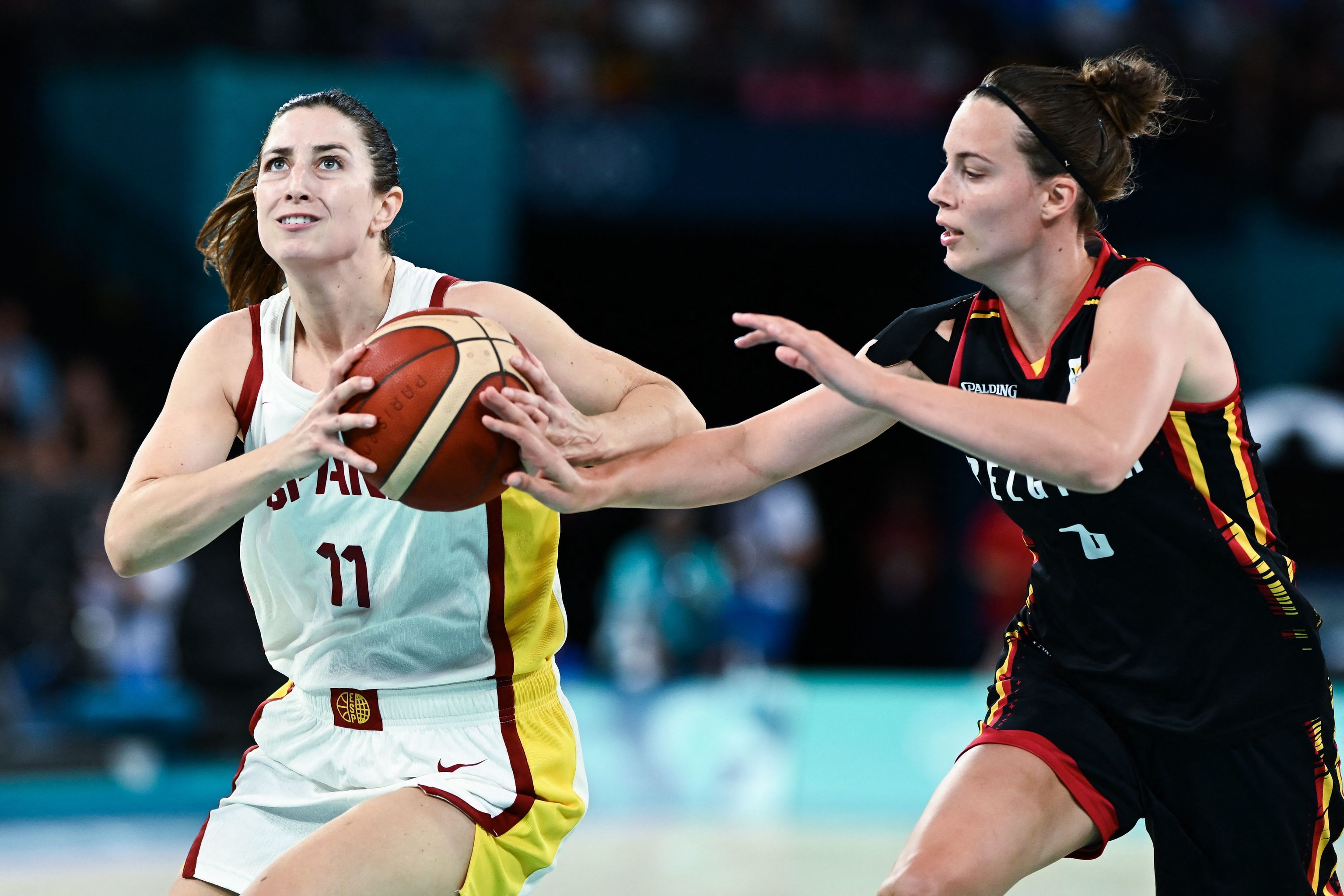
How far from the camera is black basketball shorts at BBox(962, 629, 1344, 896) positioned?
11.0ft

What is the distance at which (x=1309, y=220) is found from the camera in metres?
13.8

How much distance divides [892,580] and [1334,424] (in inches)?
144

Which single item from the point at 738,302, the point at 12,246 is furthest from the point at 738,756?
the point at 738,302

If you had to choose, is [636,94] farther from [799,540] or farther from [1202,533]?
[1202,533]

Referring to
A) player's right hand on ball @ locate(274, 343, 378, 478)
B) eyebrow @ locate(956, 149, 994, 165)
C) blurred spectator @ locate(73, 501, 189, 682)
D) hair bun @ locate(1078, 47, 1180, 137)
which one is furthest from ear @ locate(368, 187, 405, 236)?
blurred spectator @ locate(73, 501, 189, 682)

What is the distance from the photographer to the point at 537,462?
3.28 metres

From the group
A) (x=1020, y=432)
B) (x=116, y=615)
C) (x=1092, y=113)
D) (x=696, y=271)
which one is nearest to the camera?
(x=1020, y=432)

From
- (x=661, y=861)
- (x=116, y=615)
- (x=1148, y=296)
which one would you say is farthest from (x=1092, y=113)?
(x=116, y=615)

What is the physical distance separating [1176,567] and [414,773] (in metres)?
1.65

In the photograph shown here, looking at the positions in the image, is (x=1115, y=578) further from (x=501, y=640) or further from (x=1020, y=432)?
(x=501, y=640)

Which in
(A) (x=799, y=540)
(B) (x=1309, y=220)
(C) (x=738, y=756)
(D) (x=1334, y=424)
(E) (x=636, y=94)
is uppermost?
(E) (x=636, y=94)

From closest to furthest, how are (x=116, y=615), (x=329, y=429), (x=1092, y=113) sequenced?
(x=329, y=429)
(x=1092, y=113)
(x=116, y=615)

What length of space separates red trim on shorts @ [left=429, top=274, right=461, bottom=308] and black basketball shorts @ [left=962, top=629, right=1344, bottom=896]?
61.1 inches

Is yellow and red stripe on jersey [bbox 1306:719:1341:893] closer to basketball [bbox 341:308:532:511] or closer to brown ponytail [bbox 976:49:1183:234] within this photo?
brown ponytail [bbox 976:49:1183:234]
